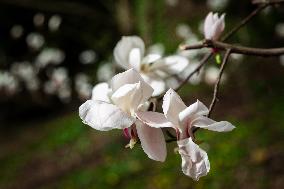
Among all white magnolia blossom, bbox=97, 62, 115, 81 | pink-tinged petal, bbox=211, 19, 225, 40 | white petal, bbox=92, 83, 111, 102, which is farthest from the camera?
white magnolia blossom, bbox=97, 62, 115, 81

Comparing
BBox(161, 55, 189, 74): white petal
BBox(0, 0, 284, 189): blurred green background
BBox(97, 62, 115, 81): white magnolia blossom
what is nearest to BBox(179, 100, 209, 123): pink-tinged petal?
BBox(161, 55, 189, 74): white petal

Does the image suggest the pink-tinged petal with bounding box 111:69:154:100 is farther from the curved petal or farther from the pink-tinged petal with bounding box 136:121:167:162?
the curved petal

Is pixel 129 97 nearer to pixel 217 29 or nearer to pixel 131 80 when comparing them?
pixel 131 80

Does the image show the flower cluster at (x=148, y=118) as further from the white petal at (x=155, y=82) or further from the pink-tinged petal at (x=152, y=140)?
the white petal at (x=155, y=82)

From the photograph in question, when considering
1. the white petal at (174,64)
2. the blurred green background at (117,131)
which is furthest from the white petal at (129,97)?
the blurred green background at (117,131)

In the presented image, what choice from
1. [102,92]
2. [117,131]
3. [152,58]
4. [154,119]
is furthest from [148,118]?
[117,131]

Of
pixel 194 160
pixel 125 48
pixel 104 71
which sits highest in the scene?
pixel 125 48

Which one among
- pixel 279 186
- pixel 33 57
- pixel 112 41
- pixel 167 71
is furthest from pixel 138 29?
pixel 167 71
